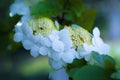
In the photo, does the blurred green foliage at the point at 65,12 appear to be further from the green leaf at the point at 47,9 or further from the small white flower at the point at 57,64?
the small white flower at the point at 57,64

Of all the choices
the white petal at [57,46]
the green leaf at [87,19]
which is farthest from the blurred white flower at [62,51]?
the green leaf at [87,19]

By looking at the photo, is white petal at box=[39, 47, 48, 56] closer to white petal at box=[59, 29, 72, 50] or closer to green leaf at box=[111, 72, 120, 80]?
white petal at box=[59, 29, 72, 50]

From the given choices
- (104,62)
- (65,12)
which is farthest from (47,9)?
(104,62)

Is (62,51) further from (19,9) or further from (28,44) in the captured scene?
(19,9)

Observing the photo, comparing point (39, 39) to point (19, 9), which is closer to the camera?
point (39, 39)

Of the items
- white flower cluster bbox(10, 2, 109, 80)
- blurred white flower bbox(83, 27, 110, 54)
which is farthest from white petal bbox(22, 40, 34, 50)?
blurred white flower bbox(83, 27, 110, 54)
